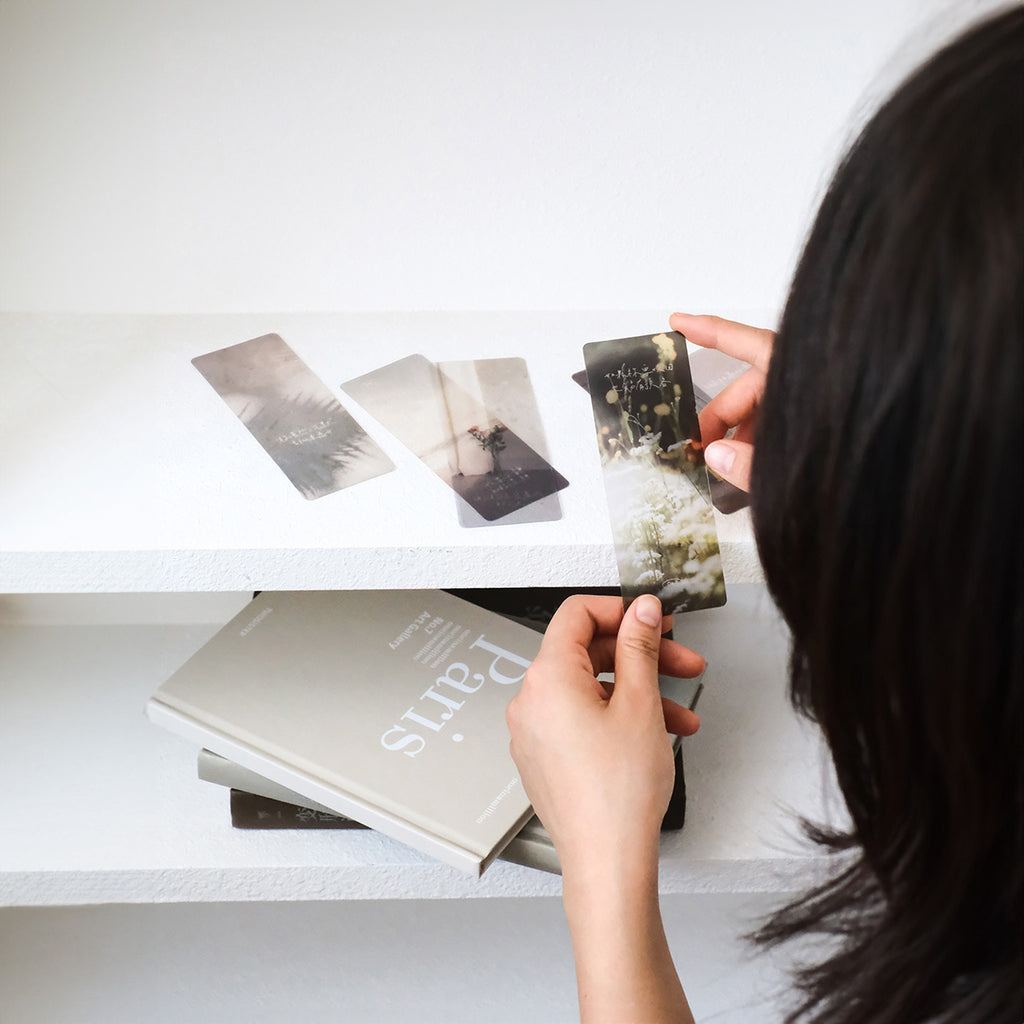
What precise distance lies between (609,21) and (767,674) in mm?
577

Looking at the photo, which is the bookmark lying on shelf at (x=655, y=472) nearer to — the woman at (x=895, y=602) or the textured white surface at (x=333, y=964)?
the woman at (x=895, y=602)

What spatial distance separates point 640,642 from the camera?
65 centimetres

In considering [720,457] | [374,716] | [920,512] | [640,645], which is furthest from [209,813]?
[920,512]

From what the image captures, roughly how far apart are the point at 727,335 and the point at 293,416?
33 cm

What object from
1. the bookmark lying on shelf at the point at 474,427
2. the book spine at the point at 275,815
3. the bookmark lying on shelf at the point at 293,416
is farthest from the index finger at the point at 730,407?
the book spine at the point at 275,815

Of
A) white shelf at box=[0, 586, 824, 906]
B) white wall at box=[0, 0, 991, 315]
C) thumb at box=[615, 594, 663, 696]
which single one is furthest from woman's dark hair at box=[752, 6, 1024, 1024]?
white wall at box=[0, 0, 991, 315]

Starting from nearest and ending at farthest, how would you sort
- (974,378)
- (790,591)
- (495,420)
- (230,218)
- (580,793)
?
1. (974,378)
2. (790,591)
3. (580,793)
4. (495,420)
5. (230,218)

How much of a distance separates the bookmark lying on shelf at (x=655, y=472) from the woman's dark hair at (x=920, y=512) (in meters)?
0.13

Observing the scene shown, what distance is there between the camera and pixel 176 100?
809mm

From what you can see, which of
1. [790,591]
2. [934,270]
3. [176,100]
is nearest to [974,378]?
[934,270]

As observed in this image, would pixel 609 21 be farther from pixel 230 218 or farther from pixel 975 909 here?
pixel 975 909

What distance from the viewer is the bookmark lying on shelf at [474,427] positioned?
0.68 meters

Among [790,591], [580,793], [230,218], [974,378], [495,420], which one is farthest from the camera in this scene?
[230,218]

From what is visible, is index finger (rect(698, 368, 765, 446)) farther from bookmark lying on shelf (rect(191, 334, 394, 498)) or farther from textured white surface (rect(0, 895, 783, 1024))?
textured white surface (rect(0, 895, 783, 1024))
